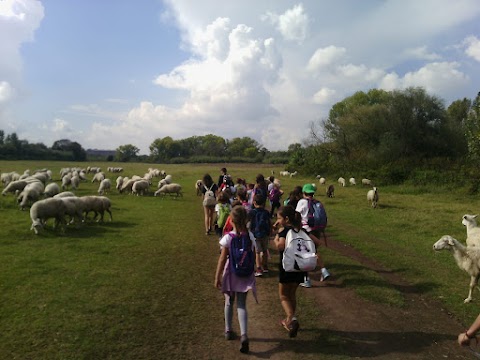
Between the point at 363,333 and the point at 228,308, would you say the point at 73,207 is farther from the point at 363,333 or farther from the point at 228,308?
the point at 363,333

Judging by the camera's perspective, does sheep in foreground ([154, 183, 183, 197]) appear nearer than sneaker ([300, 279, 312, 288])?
No

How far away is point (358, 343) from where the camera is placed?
604 centimetres

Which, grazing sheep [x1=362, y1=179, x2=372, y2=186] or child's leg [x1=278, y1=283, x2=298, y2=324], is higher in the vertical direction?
grazing sheep [x1=362, y1=179, x2=372, y2=186]

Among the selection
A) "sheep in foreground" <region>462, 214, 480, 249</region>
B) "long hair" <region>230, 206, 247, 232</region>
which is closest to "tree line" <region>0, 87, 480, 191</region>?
"sheep in foreground" <region>462, 214, 480, 249</region>

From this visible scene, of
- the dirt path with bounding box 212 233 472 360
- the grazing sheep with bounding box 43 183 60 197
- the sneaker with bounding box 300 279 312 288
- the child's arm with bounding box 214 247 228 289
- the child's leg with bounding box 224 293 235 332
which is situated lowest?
the dirt path with bounding box 212 233 472 360

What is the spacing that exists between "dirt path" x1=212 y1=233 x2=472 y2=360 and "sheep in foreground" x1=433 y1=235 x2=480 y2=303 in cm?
95

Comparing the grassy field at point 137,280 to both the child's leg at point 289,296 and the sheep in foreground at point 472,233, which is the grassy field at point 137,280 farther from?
the child's leg at point 289,296

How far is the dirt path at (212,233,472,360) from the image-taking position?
573cm

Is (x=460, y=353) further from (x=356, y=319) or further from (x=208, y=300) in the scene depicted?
(x=208, y=300)

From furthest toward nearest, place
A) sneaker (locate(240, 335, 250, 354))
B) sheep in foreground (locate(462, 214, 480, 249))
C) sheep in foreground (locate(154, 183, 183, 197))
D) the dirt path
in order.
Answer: sheep in foreground (locate(154, 183, 183, 197)), sheep in foreground (locate(462, 214, 480, 249)), the dirt path, sneaker (locate(240, 335, 250, 354))

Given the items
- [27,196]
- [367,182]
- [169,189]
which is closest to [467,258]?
[27,196]

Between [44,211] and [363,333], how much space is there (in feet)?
38.4

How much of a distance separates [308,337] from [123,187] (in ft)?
78.6

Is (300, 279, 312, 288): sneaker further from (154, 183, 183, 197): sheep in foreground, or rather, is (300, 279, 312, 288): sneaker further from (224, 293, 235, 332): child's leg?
(154, 183, 183, 197): sheep in foreground
